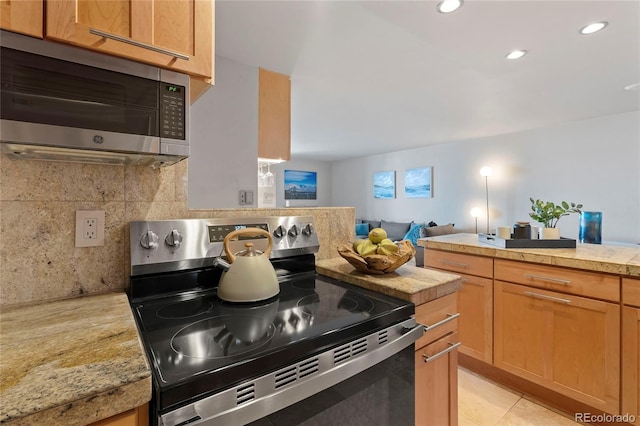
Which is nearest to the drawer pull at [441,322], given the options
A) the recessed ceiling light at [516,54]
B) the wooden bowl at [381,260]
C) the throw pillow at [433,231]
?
the wooden bowl at [381,260]

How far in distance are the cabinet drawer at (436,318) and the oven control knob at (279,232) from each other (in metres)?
0.62

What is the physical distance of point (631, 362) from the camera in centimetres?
149

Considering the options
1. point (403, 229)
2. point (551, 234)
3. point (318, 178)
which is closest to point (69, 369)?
point (551, 234)

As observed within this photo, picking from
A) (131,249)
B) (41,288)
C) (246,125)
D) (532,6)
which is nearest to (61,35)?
(131,249)

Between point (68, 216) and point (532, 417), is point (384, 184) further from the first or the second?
point (68, 216)

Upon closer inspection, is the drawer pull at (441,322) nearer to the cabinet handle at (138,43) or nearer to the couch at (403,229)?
the cabinet handle at (138,43)

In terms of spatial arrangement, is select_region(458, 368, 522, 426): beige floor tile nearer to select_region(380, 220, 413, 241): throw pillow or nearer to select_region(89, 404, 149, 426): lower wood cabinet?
select_region(89, 404, 149, 426): lower wood cabinet

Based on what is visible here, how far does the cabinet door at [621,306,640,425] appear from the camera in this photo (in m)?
1.47

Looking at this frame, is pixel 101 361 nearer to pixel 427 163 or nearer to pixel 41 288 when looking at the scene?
pixel 41 288

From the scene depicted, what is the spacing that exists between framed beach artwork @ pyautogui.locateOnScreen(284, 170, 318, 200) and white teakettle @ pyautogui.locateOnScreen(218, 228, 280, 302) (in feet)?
20.3

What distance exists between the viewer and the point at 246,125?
90.8 inches

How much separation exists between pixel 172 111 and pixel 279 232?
0.63 metres

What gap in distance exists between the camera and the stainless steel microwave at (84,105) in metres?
0.69

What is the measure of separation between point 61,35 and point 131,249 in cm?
61
